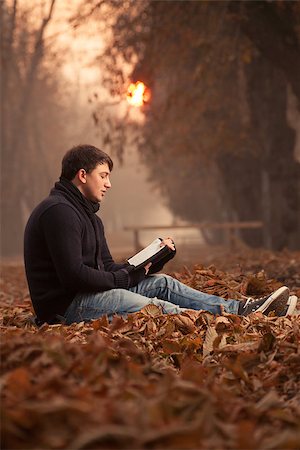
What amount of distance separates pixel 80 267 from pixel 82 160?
0.93m

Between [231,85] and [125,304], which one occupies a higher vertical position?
[231,85]

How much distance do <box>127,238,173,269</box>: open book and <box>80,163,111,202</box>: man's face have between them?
60 centimetres

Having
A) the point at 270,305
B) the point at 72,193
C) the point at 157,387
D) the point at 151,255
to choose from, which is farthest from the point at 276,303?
the point at 157,387

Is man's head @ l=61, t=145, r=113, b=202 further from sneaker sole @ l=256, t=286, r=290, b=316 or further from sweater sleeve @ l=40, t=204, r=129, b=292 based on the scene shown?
sneaker sole @ l=256, t=286, r=290, b=316

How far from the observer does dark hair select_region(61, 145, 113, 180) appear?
5941 mm

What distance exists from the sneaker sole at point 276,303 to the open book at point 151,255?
0.94 metres

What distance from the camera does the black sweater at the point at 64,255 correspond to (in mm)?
5547

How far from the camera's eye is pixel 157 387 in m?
3.02

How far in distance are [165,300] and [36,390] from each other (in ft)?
11.6

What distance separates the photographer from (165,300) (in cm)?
631

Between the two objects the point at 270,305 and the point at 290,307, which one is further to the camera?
the point at 290,307

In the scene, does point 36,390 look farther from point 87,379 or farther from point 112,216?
point 112,216

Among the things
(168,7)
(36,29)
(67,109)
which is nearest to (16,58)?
(36,29)

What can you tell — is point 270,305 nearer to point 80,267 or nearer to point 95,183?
point 80,267
